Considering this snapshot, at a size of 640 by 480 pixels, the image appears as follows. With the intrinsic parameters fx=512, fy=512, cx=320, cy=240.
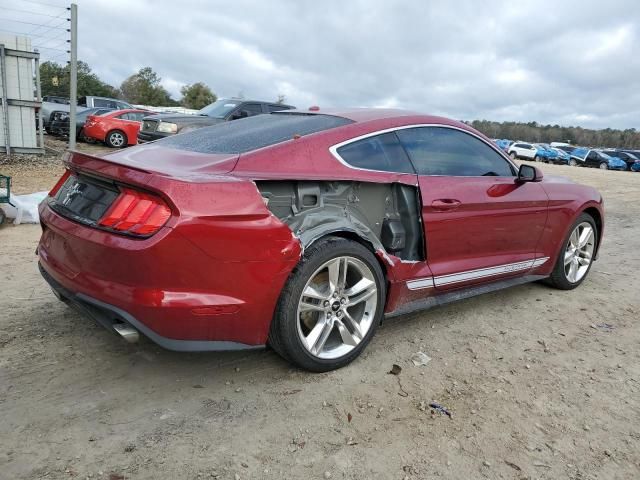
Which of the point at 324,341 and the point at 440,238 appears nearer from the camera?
the point at 324,341

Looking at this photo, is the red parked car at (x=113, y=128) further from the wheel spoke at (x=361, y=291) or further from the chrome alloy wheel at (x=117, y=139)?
the wheel spoke at (x=361, y=291)

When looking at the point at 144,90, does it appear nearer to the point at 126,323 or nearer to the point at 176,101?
the point at 176,101

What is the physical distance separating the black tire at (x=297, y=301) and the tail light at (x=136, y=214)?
0.74 meters

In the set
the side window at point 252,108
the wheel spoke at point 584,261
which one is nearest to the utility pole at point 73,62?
the side window at point 252,108

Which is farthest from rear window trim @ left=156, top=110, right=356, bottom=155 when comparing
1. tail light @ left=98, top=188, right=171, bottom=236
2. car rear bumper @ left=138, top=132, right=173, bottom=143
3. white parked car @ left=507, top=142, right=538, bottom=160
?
white parked car @ left=507, top=142, right=538, bottom=160

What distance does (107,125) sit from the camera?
48.4 ft

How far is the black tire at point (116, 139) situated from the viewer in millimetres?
14862

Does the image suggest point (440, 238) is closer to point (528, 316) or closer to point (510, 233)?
point (510, 233)

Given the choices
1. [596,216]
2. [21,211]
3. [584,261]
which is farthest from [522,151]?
[21,211]

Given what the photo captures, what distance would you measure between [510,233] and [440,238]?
0.85m

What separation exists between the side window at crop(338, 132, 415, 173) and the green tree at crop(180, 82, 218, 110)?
72.2m

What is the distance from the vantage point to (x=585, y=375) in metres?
3.08

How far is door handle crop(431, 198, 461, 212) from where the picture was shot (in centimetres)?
331

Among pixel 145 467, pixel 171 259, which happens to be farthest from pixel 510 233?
pixel 145 467
